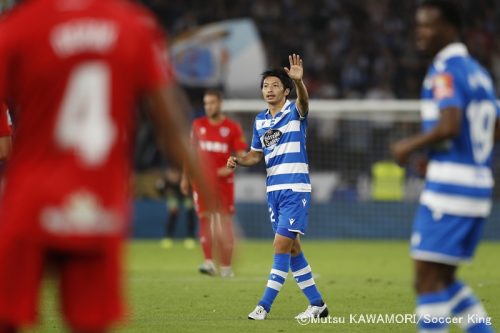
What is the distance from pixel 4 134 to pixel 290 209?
9.07ft

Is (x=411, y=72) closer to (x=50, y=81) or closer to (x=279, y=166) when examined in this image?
(x=279, y=166)

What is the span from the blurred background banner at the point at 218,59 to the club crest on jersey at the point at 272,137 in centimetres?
1681

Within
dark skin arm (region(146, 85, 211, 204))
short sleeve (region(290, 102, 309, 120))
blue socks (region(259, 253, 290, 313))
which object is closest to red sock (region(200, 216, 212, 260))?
short sleeve (region(290, 102, 309, 120))

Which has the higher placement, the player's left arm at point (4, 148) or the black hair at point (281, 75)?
the black hair at point (281, 75)

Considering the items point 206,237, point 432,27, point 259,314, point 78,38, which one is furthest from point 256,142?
point 78,38

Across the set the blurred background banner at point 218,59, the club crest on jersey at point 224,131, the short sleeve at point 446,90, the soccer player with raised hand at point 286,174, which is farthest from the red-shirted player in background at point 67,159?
the blurred background banner at point 218,59

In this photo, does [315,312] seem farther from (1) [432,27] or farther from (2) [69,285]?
(2) [69,285]

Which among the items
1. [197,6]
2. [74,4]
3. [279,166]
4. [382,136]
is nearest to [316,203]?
[382,136]

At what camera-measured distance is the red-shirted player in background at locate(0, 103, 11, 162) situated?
9023 mm

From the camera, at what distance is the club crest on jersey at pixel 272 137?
1034 cm

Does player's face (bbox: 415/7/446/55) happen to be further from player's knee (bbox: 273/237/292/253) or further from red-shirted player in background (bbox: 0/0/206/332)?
player's knee (bbox: 273/237/292/253)

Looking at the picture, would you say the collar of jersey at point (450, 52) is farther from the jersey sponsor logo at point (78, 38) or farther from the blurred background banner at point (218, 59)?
the blurred background banner at point (218, 59)

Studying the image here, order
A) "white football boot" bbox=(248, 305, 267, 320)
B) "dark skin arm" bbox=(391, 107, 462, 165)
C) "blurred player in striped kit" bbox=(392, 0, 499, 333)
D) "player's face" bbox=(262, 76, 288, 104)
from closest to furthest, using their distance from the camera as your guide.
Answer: "dark skin arm" bbox=(391, 107, 462, 165), "blurred player in striped kit" bbox=(392, 0, 499, 333), "white football boot" bbox=(248, 305, 267, 320), "player's face" bbox=(262, 76, 288, 104)

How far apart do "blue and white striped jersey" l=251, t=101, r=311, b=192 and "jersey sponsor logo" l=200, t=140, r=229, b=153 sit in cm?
524
